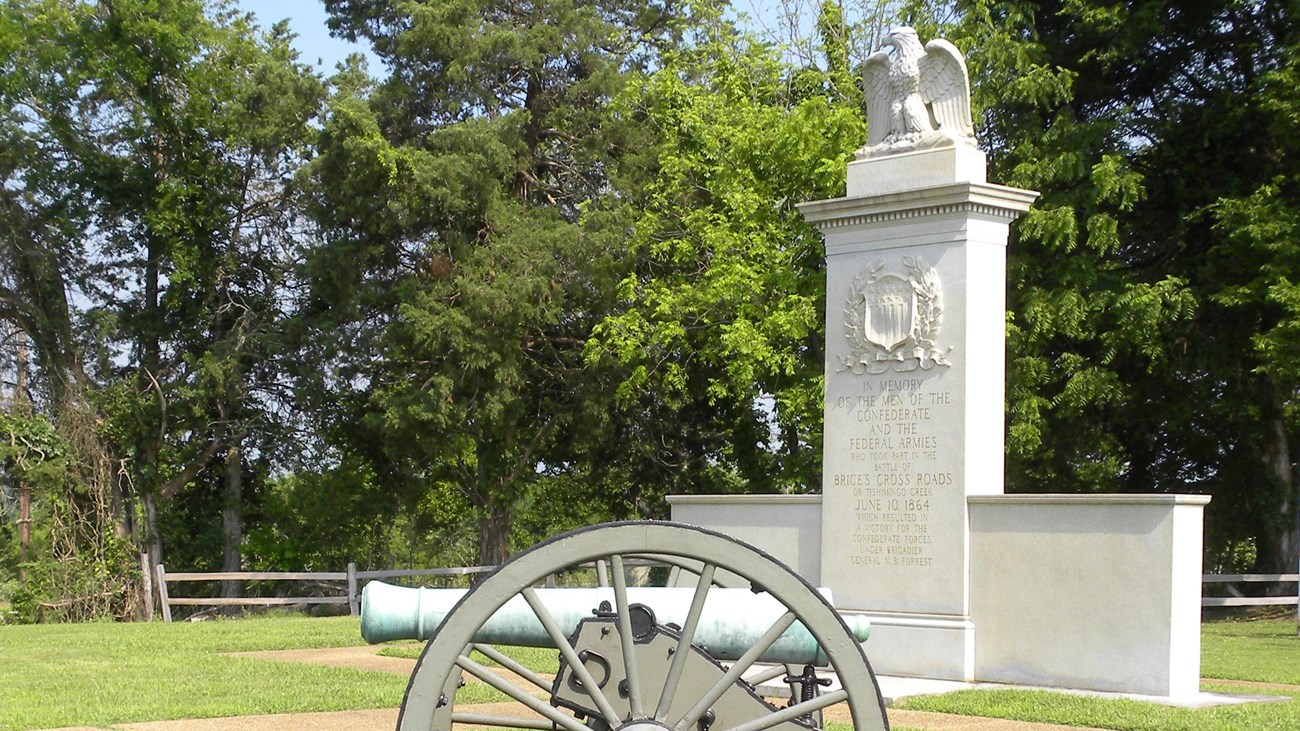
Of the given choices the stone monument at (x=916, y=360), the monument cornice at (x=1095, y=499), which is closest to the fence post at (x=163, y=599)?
A: the stone monument at (x=916, y=360)

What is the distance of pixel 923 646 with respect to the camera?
43.2 ft

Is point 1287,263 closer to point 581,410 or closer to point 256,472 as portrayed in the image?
point 581,410

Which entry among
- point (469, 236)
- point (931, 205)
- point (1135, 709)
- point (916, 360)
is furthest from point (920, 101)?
point (469, 236)

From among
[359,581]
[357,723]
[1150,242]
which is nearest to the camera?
[357,723]

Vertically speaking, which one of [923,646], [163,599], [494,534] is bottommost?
[163,599]

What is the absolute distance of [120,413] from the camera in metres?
30.2

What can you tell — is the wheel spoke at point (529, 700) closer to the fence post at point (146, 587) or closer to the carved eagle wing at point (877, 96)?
the carved eagle wing at point (877, 96)

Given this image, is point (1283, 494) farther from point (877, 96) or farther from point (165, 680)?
point (165, 680)

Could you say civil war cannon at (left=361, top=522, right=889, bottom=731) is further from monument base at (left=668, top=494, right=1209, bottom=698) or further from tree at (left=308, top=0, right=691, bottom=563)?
tree at (left=308, top=0, right=691, bottom=563)

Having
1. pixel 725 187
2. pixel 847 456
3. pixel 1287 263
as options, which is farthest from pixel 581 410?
pixel 847 456

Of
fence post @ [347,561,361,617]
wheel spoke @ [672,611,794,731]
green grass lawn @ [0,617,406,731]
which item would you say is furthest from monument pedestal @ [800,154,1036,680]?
fence post @ [347,561,361,617]

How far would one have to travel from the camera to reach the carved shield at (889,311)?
13438mm

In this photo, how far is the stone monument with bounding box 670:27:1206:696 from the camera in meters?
12.0

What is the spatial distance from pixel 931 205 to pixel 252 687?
6465 mm
